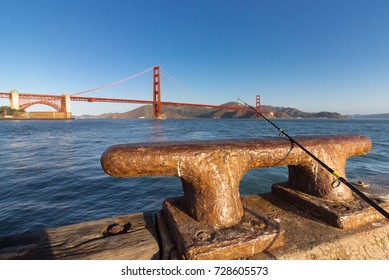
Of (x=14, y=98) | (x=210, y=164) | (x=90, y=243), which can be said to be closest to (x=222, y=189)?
(x=210, y=164)

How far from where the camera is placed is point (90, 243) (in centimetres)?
156

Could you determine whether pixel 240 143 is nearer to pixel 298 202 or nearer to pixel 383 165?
pixel 298 202

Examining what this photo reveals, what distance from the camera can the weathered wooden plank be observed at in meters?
1.44

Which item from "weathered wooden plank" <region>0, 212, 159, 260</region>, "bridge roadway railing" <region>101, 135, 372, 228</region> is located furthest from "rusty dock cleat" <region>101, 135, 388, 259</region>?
"weathered wooden plank" <region>0, 212, 159, 260</region>

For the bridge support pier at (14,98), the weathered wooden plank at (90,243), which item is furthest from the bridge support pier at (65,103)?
the weathered wooden plank at (90,243)

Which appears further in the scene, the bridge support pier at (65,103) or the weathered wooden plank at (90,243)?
the bridge support pier at (65,103)

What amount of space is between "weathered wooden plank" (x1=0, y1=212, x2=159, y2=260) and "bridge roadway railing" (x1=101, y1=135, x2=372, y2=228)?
1.55 ft

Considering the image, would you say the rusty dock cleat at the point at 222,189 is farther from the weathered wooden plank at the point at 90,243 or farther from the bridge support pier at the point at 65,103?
the bridge support pier at the point at 65,103

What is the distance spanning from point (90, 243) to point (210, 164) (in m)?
1.18

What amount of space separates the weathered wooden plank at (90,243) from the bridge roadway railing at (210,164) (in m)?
0.47

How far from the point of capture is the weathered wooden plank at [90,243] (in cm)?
144

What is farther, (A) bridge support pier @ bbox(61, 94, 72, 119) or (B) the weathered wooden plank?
(A) bridge support pier @ bbox(61, 94, 72, 119)

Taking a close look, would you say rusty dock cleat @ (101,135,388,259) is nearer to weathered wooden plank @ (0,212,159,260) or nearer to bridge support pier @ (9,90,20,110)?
weathered wooden plank @ (0,212,159,260)

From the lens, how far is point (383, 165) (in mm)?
8297
